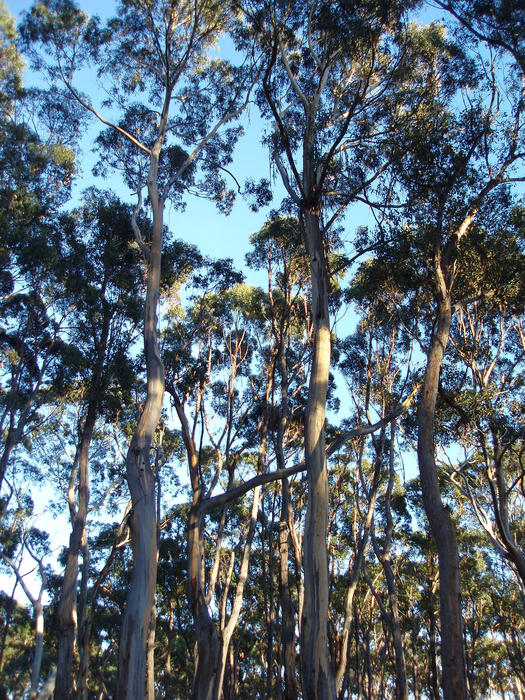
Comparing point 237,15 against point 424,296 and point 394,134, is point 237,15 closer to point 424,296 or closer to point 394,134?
point 394,134

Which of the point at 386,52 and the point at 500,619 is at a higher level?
the point at 386,52

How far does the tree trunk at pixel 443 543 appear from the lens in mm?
6281

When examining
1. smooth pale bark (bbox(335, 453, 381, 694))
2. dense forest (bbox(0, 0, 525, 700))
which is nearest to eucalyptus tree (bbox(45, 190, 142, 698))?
dense forest (bbox(0, 0, 525, 700))

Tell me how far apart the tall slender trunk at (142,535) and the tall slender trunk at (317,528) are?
1.67 meters

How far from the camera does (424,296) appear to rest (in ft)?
41.1

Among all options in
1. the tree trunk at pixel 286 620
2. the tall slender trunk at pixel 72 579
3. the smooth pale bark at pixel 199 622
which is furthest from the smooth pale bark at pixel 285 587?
the tall slender trunk at pixel 72 579

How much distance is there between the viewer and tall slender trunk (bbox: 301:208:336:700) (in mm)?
5320

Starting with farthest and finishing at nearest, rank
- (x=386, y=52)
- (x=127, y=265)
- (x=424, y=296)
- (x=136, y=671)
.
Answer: (x=127, y=265) → (x=424, y=296) → (x=386, y=52) → (x=136, y=671)

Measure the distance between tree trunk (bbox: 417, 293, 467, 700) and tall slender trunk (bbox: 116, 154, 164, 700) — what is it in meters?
3.37

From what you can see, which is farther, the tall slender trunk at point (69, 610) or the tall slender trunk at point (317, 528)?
the tall slender trunk at point (69, 610)

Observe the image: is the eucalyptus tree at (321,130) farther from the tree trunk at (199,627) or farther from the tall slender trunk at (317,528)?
the tree trunk at (199,627)

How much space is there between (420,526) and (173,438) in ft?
30.3

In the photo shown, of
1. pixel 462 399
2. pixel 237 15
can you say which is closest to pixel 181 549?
pixel 462 399

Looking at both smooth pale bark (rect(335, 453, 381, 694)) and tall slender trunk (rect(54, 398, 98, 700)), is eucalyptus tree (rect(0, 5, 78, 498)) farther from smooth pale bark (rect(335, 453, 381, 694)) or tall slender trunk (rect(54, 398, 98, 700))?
smooth pale bark (rect(335, 453, 381, 694))
